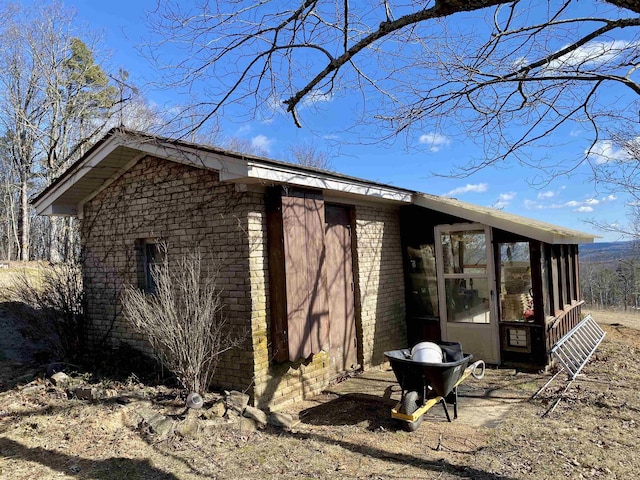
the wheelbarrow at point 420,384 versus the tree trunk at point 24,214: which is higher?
the tree trunk at point 24,214

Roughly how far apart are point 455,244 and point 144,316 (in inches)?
235

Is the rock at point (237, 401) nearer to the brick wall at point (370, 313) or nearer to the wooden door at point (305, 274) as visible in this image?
the brick wall at point (370, 313)

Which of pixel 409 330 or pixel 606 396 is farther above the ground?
pixel 409 330

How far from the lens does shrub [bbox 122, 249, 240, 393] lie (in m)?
5.55

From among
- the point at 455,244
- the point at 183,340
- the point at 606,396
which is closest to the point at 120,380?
the point at 183,340

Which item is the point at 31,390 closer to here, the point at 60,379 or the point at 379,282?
the point at 60,379

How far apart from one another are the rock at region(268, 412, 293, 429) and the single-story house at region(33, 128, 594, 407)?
0.32m

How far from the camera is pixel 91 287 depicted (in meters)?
7.67

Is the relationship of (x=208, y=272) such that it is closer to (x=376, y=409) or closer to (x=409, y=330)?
(x=376, y=409)

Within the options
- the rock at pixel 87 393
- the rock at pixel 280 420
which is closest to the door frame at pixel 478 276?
the rock at pixel 280 420

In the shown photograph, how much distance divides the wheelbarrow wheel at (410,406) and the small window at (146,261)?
14.5 feet

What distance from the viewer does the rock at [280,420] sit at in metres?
5.43

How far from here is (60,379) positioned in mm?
6164

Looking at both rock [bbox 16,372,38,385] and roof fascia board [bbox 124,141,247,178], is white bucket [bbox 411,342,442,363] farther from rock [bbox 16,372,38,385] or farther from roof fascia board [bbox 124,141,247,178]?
rock [bbox 16,372,38,385]
